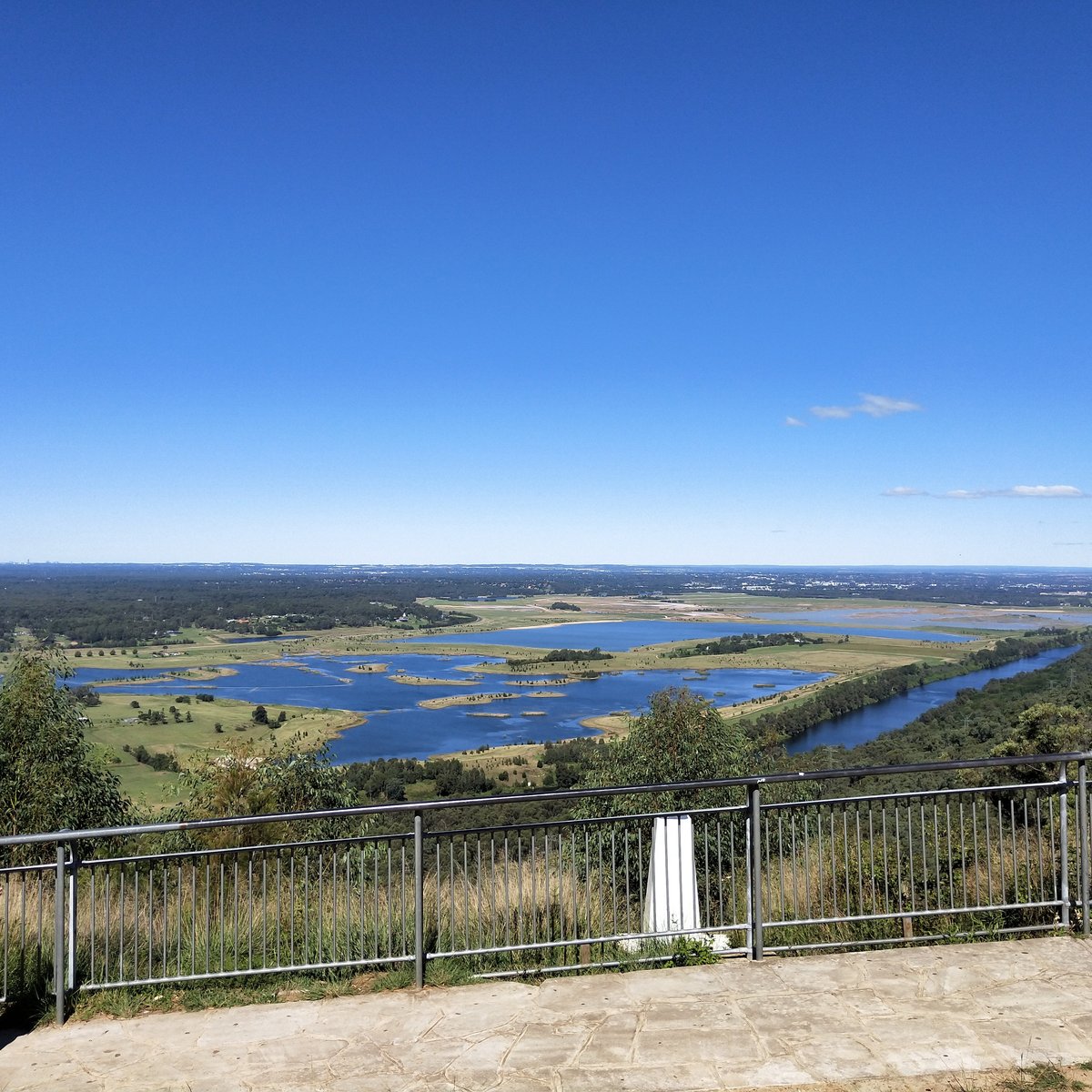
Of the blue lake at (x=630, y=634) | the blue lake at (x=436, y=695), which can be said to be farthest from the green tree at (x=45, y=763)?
the blue lake at (x=630, y=634)

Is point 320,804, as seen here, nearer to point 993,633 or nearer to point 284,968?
point 284,968

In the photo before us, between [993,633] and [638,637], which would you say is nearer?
[993,633]

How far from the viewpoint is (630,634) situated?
144 meters

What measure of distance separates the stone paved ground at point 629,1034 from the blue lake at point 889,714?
161 ft

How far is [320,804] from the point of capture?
19.6 metres

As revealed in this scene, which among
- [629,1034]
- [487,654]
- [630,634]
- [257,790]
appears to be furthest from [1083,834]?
[630,634]

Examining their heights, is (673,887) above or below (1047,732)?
above

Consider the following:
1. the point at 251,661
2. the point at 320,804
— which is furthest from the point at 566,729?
the point at 251,661

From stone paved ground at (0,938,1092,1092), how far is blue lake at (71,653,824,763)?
5049cm

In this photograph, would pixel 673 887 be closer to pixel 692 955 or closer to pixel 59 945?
pixel 692 955

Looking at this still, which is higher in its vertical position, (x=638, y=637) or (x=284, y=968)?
(x=284, y=968)

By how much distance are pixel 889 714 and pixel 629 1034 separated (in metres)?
73.9

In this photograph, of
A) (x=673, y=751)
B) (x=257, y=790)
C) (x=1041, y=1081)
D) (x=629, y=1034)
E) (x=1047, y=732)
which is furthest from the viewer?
(x=1047, y=732)

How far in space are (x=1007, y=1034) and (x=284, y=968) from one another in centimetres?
401
